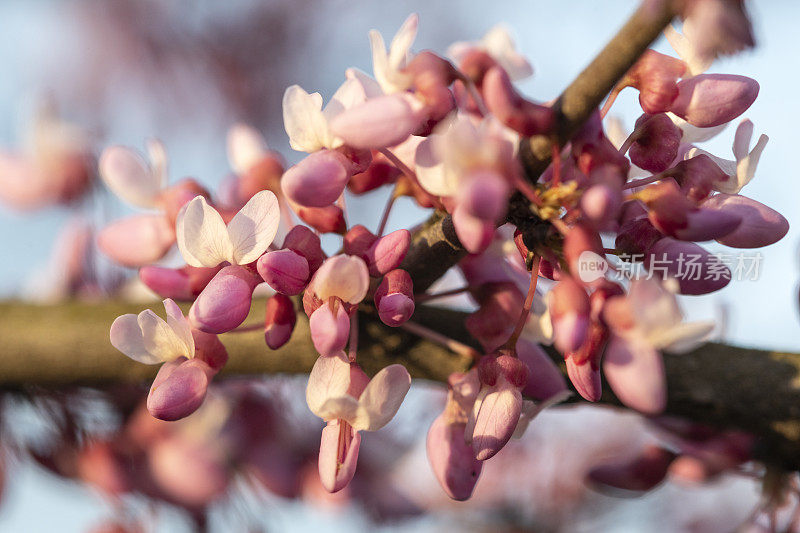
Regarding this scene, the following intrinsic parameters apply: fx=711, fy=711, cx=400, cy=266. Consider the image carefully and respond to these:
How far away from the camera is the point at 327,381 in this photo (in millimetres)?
666

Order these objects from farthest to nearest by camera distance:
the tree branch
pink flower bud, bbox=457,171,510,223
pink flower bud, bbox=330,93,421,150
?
the tree branch
pink flower bud, bbox=330,93,421,150
pink flower bud, bbox=457,171,510,223

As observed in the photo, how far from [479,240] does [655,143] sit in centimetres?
23

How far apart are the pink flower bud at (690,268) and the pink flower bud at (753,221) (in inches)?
1.0

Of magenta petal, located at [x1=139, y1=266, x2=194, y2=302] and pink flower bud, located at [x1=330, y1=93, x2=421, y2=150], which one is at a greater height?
pink flower bud, located at [x1=330, y1=93, x2=421, y2=150]

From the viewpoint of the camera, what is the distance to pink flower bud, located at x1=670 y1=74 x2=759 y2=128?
2.13 feet

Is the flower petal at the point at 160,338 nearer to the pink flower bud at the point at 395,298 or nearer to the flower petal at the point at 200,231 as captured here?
the flower petal at the point at 200,231

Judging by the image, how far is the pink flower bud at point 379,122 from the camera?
61 centimetres

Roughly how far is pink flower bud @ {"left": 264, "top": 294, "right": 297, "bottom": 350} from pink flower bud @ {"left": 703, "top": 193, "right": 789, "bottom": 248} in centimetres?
41

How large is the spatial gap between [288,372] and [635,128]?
54 cm

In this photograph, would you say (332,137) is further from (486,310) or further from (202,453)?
(202,453)

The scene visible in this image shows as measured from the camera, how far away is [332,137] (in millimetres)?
686

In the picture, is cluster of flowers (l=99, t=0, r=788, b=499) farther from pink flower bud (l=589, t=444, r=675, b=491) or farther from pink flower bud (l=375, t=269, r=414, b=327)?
pink flower bud (l=589, t=444, r=675, b=491)

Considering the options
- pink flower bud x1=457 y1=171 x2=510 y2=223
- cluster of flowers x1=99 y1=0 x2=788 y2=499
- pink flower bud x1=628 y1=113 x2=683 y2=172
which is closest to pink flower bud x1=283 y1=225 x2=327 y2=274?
cluster of flowers x1=99 y1=0 x2=788 y2=499

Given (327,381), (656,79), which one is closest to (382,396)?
(327,381)
